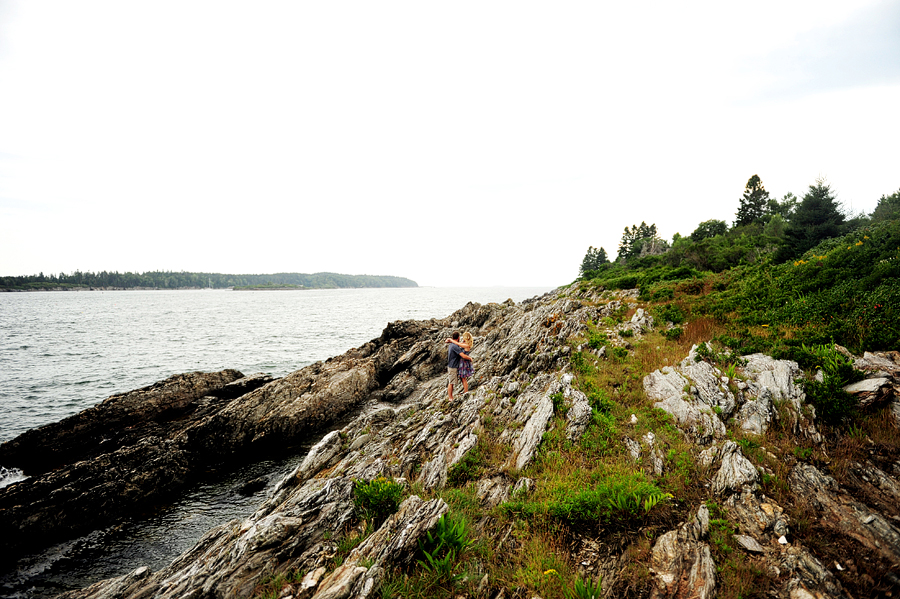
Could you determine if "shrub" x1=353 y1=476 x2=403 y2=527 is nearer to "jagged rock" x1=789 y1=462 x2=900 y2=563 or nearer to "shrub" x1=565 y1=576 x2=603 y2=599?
"shrub" x1=565 y1=576 x2=603 y2=599

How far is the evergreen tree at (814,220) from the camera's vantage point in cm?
2434

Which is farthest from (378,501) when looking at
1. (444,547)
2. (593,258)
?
(593,258)

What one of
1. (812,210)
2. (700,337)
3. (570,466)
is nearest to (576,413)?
(570,466)

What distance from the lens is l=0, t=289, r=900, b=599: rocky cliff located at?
5371mm

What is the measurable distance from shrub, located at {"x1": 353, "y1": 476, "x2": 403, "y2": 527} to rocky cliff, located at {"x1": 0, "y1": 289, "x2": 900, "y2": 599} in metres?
0.22

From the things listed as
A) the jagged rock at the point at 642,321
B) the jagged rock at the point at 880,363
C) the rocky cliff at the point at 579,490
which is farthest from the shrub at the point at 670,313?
the jagged rock at the point at 880,363

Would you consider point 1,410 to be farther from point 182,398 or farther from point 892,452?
point 892,452

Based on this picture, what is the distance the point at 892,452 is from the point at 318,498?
13.0 metres

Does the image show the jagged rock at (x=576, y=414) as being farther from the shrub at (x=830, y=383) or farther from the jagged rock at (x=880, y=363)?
the jagged rock at (x=880, y=363)

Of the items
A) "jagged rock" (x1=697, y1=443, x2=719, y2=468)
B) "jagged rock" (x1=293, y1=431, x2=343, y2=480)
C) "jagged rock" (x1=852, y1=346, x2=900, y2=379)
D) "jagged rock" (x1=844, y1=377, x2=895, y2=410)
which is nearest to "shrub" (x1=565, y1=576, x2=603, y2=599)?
"jagged rock" (x1=697, y1=443, x2=719, y2=468)

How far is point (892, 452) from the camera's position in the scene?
6.59 m

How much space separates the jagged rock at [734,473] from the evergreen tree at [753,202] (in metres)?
63.6

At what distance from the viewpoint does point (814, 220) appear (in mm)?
25281

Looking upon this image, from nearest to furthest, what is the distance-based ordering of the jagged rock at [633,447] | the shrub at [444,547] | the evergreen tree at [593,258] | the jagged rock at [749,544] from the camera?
the jagged rock at [749,544] < the shrub at [444,547] < the jagged rock at [633,447] < the evergreen tree at [593,258]
